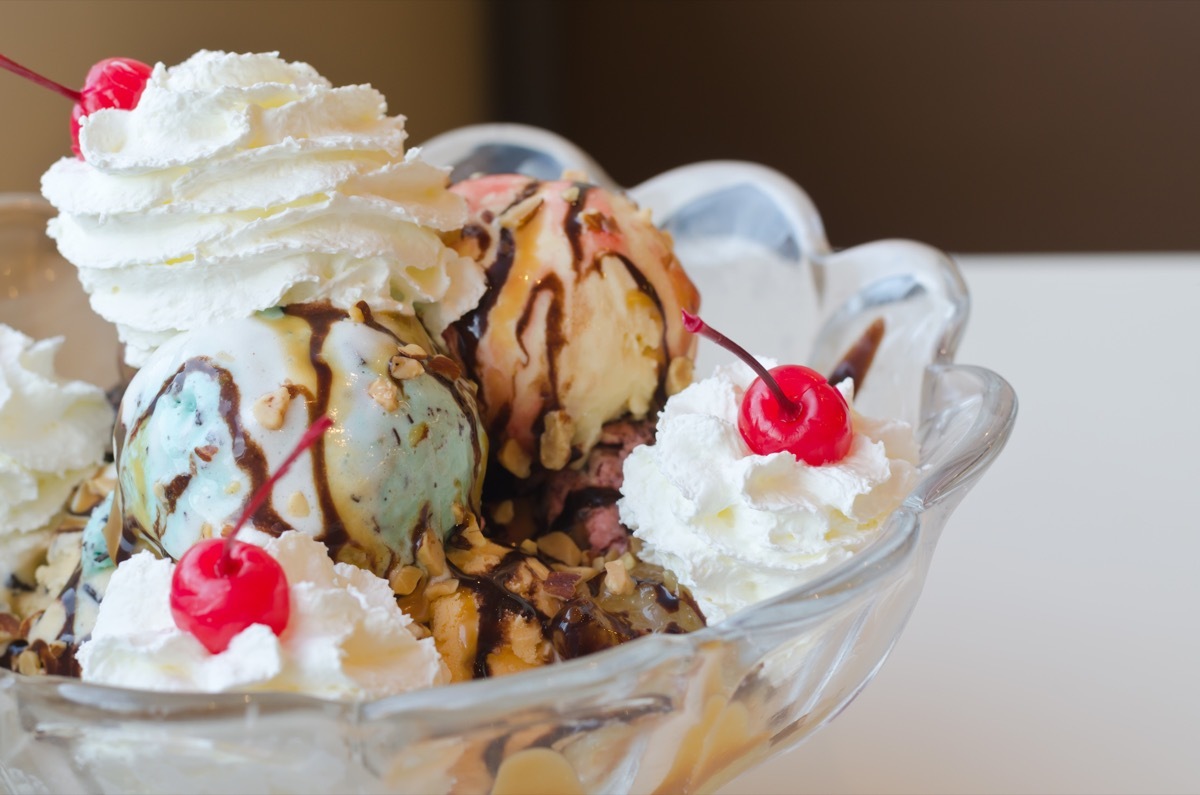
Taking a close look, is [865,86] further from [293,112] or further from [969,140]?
[293,112]

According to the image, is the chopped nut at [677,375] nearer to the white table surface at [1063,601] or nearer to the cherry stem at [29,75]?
the white table surface at [1063,601]

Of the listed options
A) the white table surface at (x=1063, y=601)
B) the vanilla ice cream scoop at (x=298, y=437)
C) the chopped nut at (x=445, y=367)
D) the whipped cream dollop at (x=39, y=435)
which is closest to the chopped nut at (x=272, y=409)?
the vanilla ice cream scoop at (x=298, y=437)

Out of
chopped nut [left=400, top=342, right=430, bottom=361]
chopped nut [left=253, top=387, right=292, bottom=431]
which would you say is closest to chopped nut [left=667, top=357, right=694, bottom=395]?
chopped nut [left=400, top=342, right=430, bottom=361]

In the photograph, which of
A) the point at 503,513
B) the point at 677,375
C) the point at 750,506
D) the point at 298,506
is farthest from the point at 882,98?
the point at 298,506

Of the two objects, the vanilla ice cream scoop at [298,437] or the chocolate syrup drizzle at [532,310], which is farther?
the chocolate syrup drizzle at [532,310]

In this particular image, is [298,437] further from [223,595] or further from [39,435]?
[39,435]

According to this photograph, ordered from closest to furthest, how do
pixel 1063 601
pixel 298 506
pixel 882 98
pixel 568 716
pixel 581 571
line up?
pixel 568 716 → pixel 298 506 → pixel 581 571 → pixel 1063 601 → pixel 882 98
